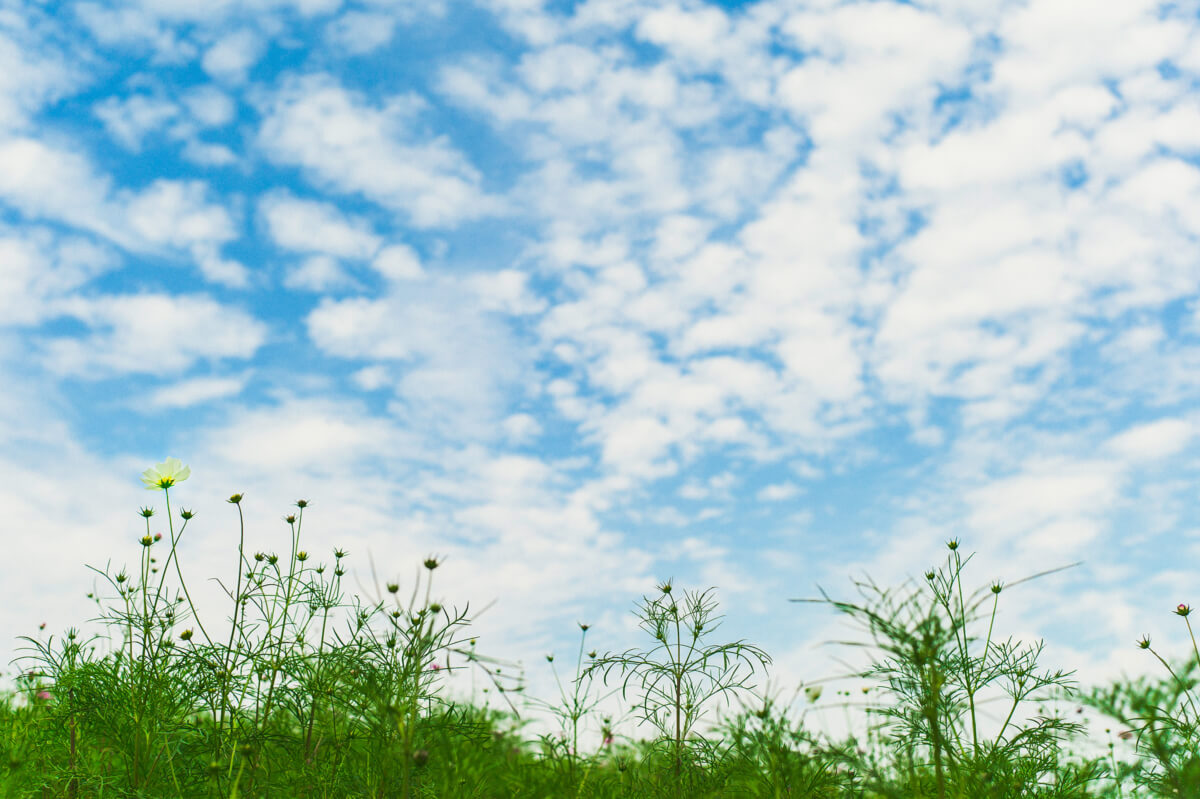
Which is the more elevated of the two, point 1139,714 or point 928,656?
point 928,656

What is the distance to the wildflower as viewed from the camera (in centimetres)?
392

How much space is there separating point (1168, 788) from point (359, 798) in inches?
100

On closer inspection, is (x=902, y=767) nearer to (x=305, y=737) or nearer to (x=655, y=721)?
(x=655, y=721)

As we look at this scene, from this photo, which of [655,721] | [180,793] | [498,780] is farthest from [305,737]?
[655,721]

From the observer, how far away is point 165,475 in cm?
396

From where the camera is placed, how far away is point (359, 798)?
2.96 meters

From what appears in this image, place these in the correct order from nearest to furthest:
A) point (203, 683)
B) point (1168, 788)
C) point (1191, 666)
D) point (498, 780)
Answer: point (1191, 666), point (1168, 788), point (498, 780), point (203, 683)

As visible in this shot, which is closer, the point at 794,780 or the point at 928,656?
the point at 928,656

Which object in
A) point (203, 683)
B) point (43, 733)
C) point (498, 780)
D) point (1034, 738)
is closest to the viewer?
point (498, 780)

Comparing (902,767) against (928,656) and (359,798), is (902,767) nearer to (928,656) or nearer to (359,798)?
(928,656)

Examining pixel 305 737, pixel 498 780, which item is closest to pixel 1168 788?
pixel 498 780

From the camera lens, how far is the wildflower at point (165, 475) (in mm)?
3916

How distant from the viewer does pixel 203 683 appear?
3.47m

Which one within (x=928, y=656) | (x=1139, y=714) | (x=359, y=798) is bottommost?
(x=359, y=798)
